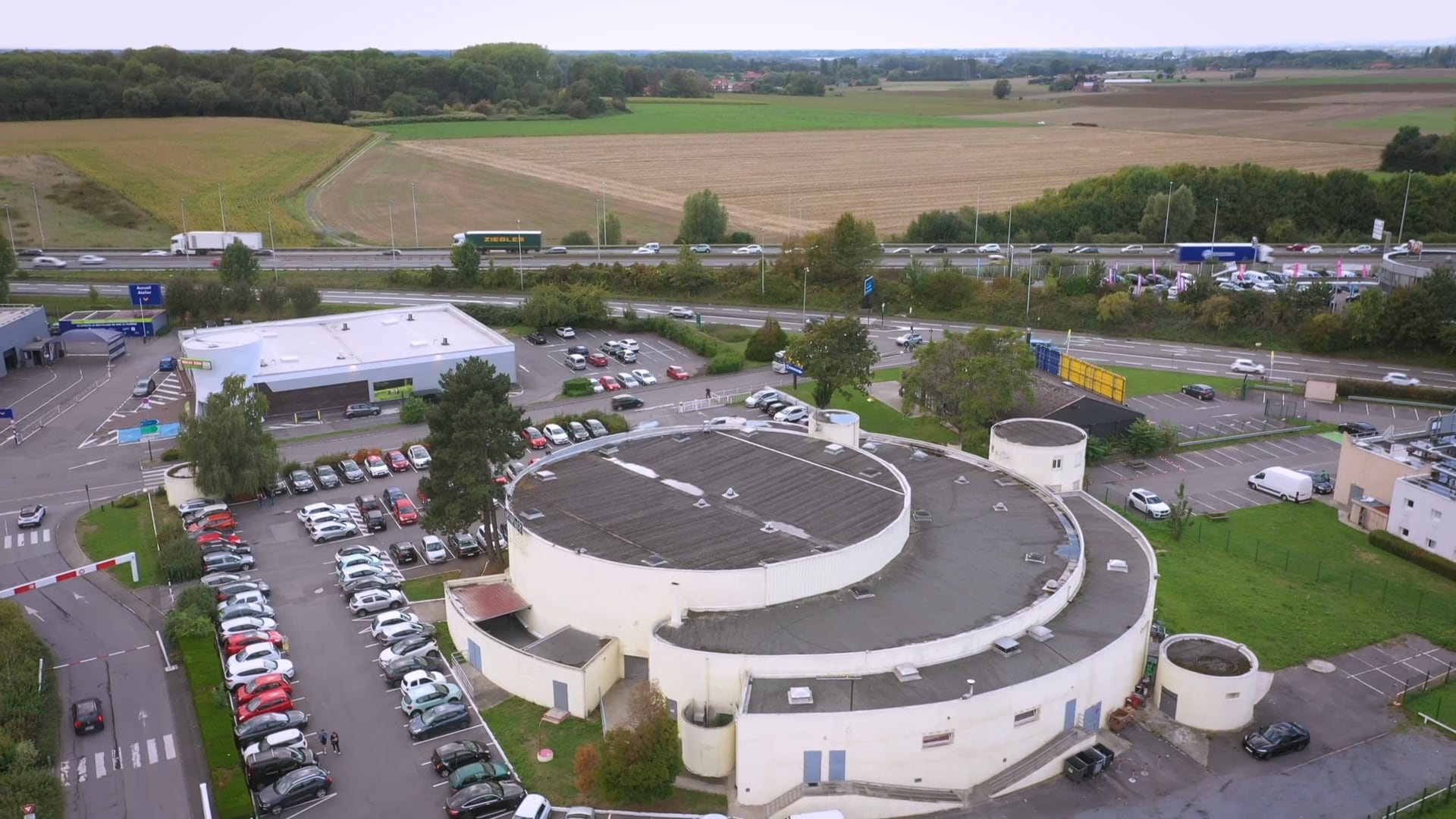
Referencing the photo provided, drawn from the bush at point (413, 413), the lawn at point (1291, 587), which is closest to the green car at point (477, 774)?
the lawn at point (1291, 587)

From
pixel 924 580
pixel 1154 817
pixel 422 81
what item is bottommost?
pixel 1154 817

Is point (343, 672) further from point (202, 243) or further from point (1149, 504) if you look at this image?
point (202, 243)

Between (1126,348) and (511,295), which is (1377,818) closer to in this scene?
(1126,348)

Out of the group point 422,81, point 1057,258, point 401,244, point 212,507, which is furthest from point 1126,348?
point 422,81

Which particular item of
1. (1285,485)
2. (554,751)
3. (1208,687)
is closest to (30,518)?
(554,751)

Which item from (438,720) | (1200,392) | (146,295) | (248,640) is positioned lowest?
(438,720)

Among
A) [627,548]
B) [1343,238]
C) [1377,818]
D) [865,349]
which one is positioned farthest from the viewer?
[1343,238]

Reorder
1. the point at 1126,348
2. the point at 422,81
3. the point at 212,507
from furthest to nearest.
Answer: the point at 422,81 < the point at 1126,348 < the point at 212,507

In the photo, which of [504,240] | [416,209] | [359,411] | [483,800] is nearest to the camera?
[483,800]
